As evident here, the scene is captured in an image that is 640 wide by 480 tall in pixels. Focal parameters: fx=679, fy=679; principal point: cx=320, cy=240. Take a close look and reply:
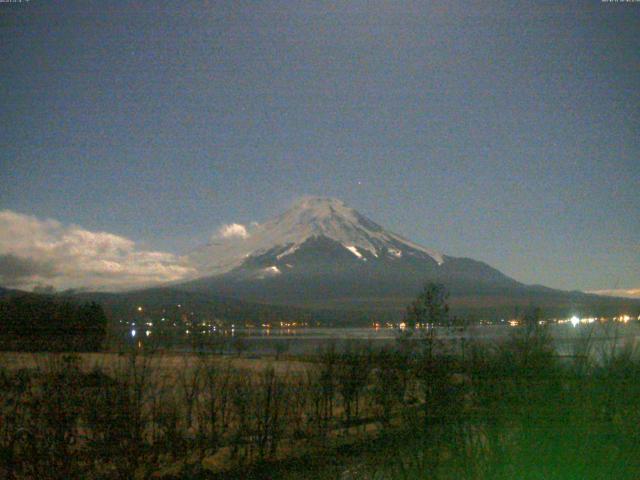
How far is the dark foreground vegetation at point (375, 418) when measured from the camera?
5.07m

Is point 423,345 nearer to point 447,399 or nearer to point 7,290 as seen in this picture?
point 447,399

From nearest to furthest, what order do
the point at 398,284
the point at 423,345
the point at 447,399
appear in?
the point at 447,399, the point at 423,345, the point at 398,284

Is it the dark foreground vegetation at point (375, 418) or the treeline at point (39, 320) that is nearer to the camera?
the dark foreground vegetation at point (375, 418)

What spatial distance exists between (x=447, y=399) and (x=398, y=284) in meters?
178

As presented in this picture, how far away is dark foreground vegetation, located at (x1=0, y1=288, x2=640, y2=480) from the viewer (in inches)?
200

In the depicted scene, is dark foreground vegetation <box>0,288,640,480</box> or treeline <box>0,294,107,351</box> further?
treeline <box>0,294,107,351</box>

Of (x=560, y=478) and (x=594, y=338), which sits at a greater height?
(x=594, y=338)

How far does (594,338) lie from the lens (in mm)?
6582

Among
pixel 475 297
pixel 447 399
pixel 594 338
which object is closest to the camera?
pixel 594 338

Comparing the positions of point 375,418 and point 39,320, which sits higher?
point 39,320

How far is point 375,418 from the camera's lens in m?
17.4

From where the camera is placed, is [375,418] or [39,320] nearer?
[375,418]

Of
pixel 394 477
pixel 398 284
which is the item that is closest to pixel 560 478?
pixel 394 477

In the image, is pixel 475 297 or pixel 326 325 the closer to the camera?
pixel 326 325
